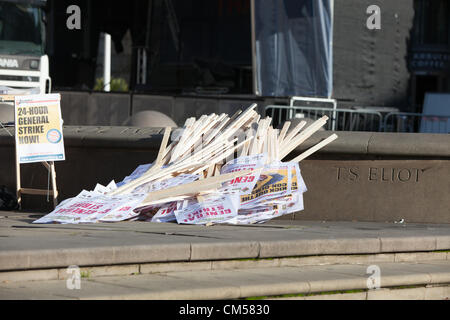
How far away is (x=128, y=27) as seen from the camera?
31.1m

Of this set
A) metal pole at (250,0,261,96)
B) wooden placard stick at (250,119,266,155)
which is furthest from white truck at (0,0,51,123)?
wooden placard stick at (250,119,266,155)

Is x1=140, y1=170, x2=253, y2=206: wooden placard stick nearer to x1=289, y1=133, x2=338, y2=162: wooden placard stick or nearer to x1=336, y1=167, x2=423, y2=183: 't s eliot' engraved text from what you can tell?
x1=289, y1=133, x2=338, y2=162: wooden placard stick

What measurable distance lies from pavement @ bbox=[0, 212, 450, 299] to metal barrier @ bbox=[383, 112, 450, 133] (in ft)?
33.9

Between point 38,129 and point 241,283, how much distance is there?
5365mm

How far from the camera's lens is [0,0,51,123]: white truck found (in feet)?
74.4

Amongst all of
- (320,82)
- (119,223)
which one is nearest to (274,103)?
(320,82)

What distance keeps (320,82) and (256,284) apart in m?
17.2

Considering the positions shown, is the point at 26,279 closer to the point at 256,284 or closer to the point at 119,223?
the point at 256,284

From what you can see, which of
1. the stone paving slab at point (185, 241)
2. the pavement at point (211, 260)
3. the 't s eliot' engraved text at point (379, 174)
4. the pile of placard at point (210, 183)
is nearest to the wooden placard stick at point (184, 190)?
the pile of placard at point (210, 183)

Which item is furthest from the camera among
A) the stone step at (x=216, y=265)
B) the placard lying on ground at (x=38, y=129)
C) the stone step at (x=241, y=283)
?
the placard lying on ground at (x=38, y=129)

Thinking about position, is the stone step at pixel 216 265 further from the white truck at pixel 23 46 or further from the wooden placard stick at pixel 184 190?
the white truck at pixel 23 46

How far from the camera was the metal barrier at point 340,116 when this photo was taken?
20.9m

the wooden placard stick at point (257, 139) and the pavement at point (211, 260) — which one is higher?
the wooden placard stick at point (257, 139)

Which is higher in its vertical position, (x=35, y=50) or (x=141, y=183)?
(x=35, y=50)
